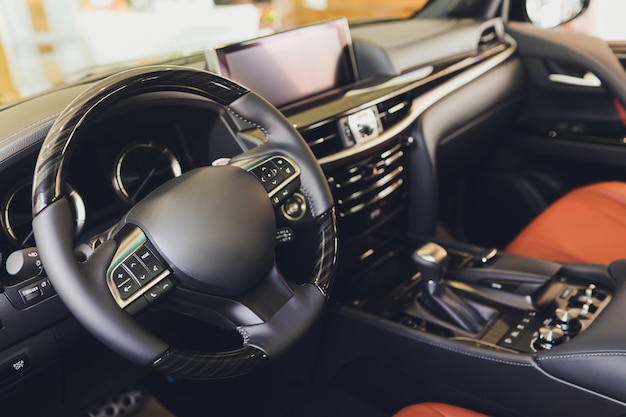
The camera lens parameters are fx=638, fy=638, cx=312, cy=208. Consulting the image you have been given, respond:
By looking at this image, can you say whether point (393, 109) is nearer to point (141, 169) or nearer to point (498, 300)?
point (498, 300)

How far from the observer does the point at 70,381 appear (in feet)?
3.60

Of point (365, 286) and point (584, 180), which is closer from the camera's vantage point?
point (365, 286)

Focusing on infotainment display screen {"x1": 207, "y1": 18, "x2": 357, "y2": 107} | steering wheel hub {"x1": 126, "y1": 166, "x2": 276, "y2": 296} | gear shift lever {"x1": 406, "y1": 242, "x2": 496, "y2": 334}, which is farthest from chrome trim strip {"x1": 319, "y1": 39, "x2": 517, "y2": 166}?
steering wheel hub {"x1": 126, "y1": 166, "x2": 276, "y2": 296}

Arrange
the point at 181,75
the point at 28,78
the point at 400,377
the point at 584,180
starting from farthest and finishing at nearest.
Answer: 1. the point at 28,78
2. the point at 584,180
3. the point at 400,377
4. the point at 181,75

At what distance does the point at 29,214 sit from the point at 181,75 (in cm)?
32

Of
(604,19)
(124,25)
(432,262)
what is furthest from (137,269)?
(124,25)

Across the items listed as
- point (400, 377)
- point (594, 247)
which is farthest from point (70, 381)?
point (594, 247)

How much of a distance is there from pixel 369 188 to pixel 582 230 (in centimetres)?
57

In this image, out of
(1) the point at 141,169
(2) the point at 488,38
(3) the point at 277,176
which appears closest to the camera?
(3) the point at 277,176

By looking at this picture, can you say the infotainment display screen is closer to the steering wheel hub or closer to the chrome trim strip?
the chrome trim strip

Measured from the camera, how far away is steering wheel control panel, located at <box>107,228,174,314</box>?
0.77 m

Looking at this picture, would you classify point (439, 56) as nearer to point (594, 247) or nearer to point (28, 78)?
point (594, 247)

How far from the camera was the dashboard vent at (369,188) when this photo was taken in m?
1.35

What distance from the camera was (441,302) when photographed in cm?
127
